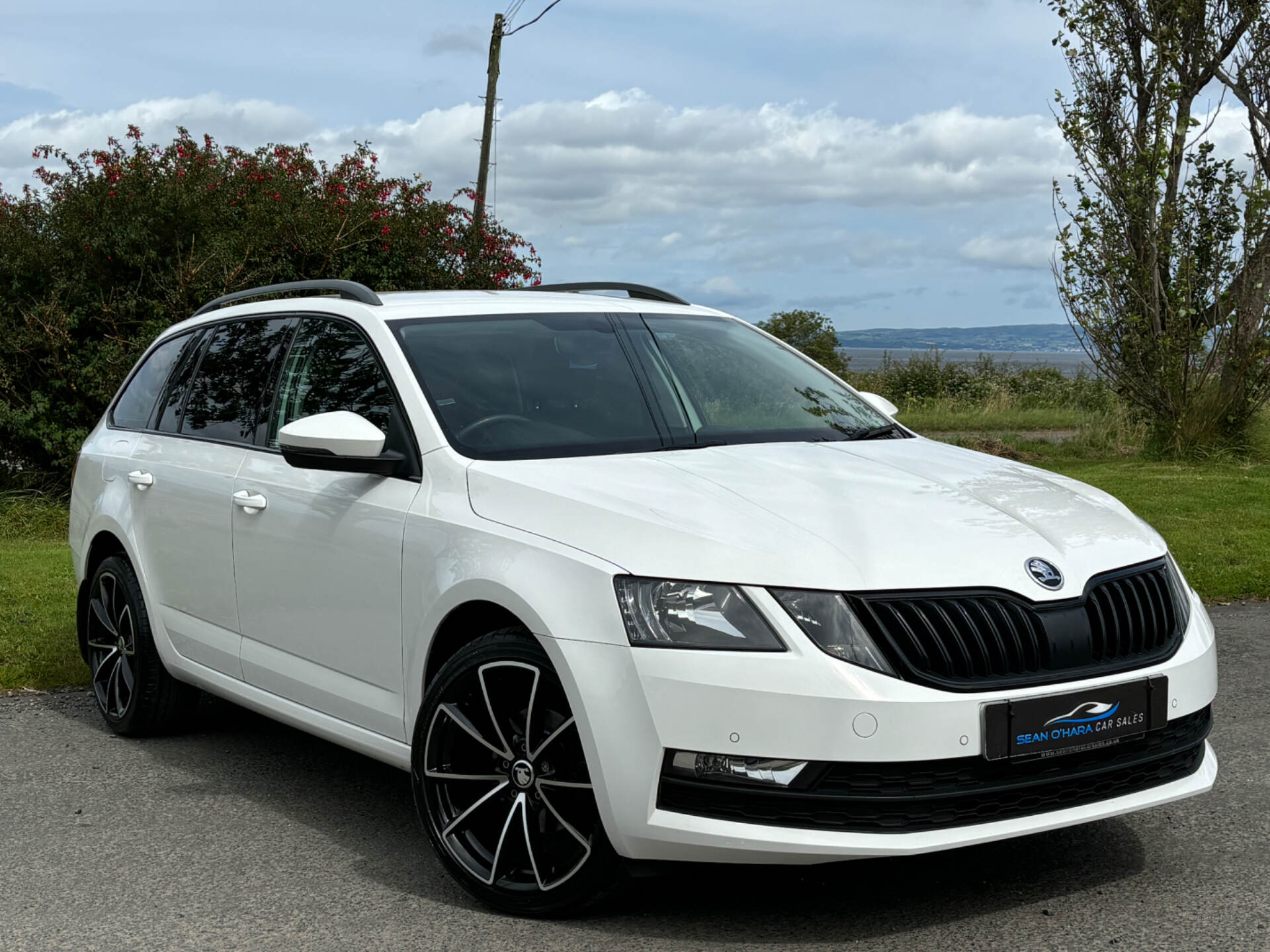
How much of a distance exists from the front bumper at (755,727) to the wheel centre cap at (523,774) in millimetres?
314

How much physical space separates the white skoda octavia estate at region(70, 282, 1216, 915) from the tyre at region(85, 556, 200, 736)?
1.94 ft

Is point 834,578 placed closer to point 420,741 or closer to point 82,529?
point 420,741

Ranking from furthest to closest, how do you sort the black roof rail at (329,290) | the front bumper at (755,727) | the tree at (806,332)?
the tree at (806,332)
the black roof rail at (329,290)
the front bumper at (755,727)

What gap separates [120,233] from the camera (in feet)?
44.4

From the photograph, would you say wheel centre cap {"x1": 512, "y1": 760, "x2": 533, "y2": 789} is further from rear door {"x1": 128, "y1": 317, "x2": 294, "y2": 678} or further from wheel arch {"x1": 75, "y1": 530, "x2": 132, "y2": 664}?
wheel arch {"x1": 75, "y1": 530, "x2": 132, "y2": 664}

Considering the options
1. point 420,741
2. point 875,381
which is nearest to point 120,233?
point 420,741

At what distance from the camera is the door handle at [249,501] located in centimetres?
495

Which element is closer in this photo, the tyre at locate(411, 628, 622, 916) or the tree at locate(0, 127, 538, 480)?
the tyre at locate(411, 628, 622, 916)

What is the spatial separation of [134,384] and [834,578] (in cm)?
420

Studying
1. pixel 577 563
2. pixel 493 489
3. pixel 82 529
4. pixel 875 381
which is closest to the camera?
pixel 577 563

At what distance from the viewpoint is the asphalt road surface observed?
3748 mm

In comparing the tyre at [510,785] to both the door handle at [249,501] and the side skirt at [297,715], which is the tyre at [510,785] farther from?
the door handle at [249,501]

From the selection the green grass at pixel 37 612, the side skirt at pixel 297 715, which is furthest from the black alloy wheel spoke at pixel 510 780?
the green grass at pixel 37 612

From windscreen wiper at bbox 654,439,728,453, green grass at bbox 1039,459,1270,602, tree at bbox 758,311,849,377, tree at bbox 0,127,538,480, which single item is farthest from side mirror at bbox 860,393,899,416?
tree at bbox 758,311,849,377
